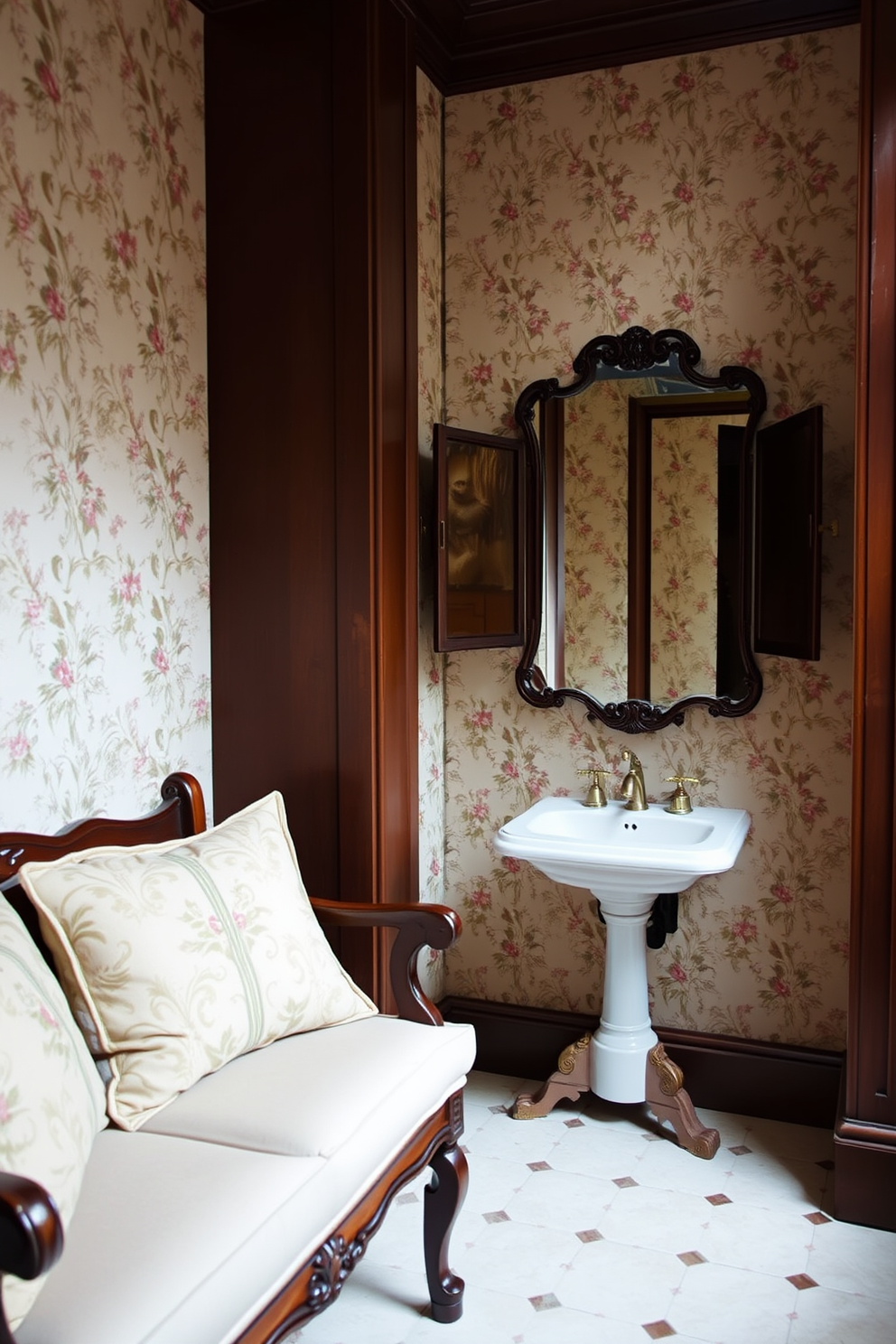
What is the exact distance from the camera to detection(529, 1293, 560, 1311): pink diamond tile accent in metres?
2.21

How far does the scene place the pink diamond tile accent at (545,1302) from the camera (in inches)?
86.8

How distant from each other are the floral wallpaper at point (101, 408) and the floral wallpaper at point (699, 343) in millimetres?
845

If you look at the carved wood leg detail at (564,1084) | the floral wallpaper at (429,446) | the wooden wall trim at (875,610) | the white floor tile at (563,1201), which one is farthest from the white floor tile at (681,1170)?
the floral wallpaper at (429,446)

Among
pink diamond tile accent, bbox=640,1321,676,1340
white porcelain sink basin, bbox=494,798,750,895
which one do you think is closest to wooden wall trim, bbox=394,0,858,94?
white porcelain sink basin, bbox=494,798,750,895

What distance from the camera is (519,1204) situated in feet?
8.45

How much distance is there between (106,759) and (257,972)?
2.17 ft

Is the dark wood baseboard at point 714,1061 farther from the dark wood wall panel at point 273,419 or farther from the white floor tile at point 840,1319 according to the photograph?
the dark wood wall panel at point 273,419

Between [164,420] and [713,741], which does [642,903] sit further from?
[164,420]

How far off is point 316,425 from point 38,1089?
170 cm

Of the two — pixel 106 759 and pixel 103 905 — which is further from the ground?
pixel 106 759

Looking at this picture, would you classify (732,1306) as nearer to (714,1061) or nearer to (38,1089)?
(714,1061)

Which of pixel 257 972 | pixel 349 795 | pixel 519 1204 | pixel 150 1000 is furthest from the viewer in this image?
pixel 349 795

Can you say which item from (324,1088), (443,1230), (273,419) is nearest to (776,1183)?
(443,1230)

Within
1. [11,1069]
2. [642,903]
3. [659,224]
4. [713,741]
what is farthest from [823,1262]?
[659,224]
